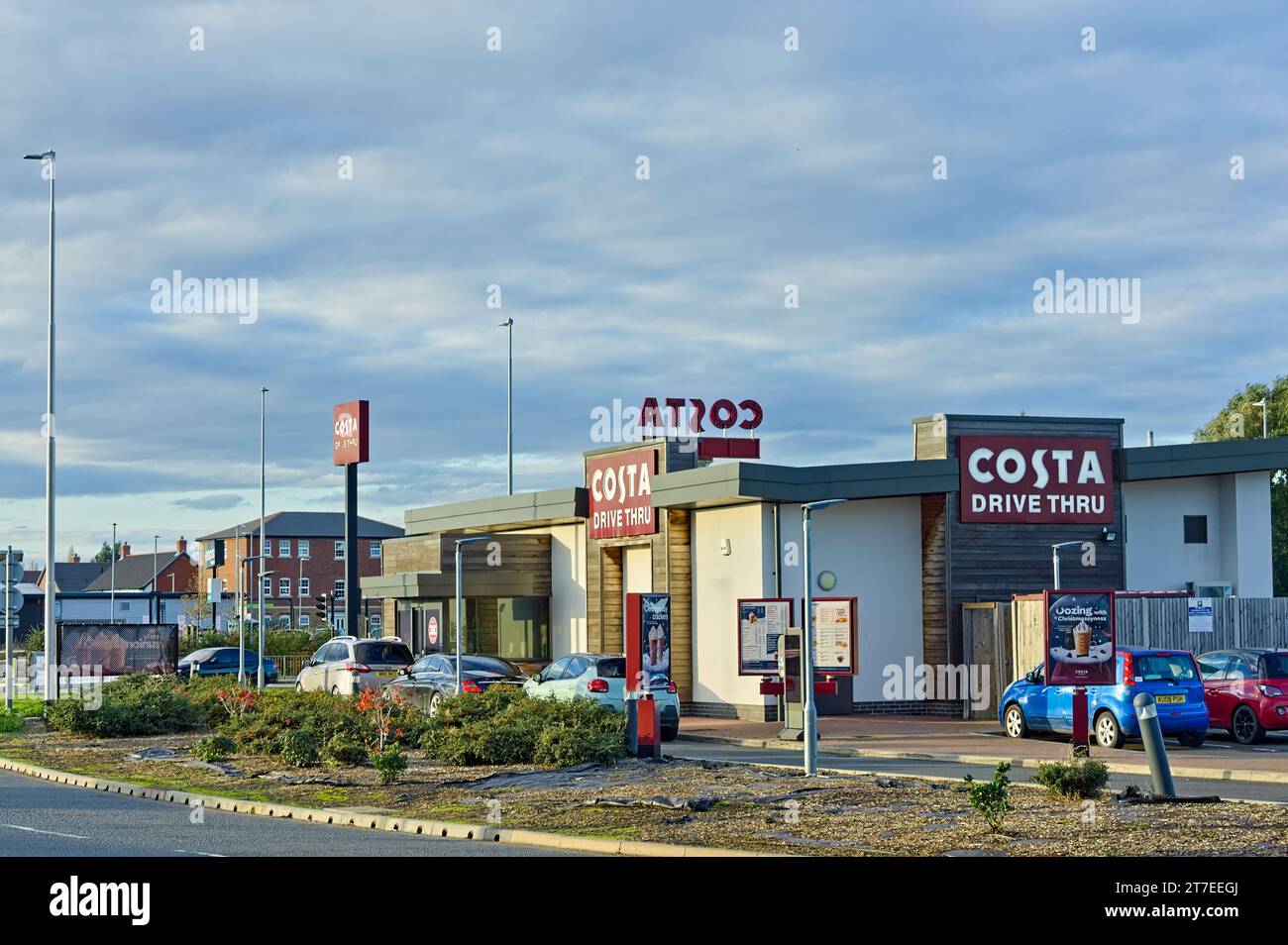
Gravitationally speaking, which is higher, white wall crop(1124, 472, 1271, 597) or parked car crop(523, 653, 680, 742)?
white wall crop(1124, 472, 1271, 597)

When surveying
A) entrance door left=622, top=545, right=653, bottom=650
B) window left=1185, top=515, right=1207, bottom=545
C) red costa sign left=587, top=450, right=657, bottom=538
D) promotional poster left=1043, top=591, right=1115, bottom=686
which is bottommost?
promotional poster left=1043, top=591, right=1115, bottom=686

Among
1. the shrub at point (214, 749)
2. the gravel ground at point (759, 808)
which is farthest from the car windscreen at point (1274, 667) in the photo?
the shrub at point (214, 749)

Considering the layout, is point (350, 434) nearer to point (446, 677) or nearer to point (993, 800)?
point (446, 677)

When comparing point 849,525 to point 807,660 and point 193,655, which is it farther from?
point 193,655

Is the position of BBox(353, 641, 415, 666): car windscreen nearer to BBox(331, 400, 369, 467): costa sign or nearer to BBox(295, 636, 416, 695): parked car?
BBox(295, 636, 416, 695): parked car

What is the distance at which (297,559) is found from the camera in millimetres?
121188

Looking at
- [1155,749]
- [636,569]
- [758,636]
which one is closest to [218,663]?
[636,569]

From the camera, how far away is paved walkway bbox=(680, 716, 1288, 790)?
23.3 metres

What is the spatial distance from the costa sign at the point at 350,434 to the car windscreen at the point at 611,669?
33241 millimetres

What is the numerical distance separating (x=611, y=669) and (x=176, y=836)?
15.0 meters

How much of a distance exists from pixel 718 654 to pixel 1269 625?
39.9 feet

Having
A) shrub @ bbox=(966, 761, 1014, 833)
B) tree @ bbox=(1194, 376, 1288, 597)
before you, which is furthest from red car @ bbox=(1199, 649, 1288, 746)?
tree @ bbox=(1194, 376, 1288, 597)

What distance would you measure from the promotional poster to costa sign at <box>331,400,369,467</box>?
39807 millimetres
